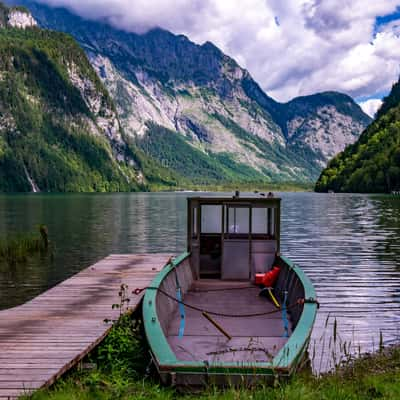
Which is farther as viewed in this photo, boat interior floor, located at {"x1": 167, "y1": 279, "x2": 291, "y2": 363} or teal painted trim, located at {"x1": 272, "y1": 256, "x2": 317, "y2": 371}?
boat interior floor, located at {"x1": 167, "y1": 279, "x2": 291, "y2": 363}

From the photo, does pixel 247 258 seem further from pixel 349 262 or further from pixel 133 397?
pixel 349 262

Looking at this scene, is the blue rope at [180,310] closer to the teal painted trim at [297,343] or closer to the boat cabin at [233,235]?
the boat cabin at [233,235]

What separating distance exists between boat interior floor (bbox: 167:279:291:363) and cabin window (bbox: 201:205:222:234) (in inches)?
94.1

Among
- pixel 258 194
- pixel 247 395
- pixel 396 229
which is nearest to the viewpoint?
pixel 247 395

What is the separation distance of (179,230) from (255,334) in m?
49.6

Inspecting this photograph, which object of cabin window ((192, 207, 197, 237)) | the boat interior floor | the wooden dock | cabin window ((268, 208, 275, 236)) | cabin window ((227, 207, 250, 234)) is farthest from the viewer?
cabin window ((192, 207, 197, 237))

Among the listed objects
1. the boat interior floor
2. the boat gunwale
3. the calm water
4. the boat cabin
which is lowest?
the calm water

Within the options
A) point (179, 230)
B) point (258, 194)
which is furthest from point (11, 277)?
point (179, 230)

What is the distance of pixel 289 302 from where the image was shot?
1794cm

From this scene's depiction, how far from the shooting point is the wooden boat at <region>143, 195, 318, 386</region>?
10.7m

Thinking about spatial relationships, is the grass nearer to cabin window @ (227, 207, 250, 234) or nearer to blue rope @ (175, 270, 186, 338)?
blue rope @ (175, 270, 186, 338)

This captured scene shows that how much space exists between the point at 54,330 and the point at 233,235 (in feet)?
32.5

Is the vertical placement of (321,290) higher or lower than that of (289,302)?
lower

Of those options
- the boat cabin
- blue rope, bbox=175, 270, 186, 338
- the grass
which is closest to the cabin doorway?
the boat cabin
